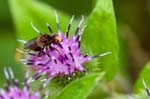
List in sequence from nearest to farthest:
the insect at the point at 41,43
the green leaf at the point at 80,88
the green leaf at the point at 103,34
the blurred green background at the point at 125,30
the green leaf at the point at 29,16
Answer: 1. the green leaf at the point at 80,88
2. the insect at the point at 41,43
3. the green leaf at the point at 103,34
4. the green leaf at the point at 29,16
5. the blurred green background at the point at 125,30

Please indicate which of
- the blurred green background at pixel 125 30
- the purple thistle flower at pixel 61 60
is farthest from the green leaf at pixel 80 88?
the blurred green background at pixel 125 30

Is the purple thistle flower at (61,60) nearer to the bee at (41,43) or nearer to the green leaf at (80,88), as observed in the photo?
the bee at (41,43)

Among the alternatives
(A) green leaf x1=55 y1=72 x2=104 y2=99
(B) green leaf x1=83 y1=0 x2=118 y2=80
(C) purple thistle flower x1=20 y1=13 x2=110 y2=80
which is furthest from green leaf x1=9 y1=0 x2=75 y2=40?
(A) green leaf x1=55 y1=72 x2=104 y2=99

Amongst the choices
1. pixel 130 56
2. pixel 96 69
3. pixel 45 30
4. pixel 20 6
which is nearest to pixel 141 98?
pixel 96 69

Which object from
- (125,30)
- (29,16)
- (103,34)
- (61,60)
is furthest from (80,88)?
(125,30)

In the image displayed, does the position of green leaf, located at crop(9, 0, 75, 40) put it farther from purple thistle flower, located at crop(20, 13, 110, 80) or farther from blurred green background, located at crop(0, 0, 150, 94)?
blurred green background, located at crop(0, 0, 150, 94)

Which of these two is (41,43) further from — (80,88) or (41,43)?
(80,88)

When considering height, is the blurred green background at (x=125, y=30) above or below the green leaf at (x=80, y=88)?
above
